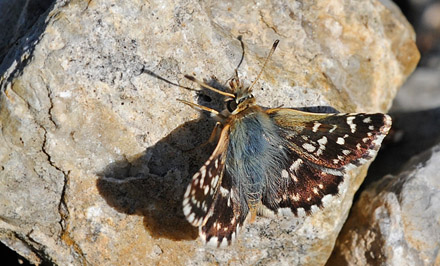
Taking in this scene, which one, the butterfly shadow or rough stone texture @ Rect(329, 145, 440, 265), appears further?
rough stone texture @ Rect(329, 145, 440, 265)

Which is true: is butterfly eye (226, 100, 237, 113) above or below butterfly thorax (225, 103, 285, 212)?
above

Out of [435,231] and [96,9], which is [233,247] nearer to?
[435,231]

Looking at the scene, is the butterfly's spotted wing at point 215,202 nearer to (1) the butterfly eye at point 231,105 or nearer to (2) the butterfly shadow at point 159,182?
(1) the butterfly eye at point 231,105

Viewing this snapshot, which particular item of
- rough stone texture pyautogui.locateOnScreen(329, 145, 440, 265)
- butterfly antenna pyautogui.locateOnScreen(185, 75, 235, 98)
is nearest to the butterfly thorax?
butterfly antenna pyautogui.locateOnScreen(185, 75, 235, 98)

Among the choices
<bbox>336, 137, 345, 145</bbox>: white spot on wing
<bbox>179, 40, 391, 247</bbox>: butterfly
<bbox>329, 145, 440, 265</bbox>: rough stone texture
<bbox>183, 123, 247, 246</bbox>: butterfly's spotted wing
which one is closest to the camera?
<bbox>183, 123, 247, 246</bbox>: butterfly's spotted wing

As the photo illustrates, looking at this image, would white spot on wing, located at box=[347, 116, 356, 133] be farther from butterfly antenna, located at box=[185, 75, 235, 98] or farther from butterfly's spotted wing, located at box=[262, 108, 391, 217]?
butterfly antenna, located at box=[185, 75, 235, 98]

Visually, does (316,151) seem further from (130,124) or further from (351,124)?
→ (130,124)

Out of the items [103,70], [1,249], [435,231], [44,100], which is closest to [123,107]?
[103,70]
